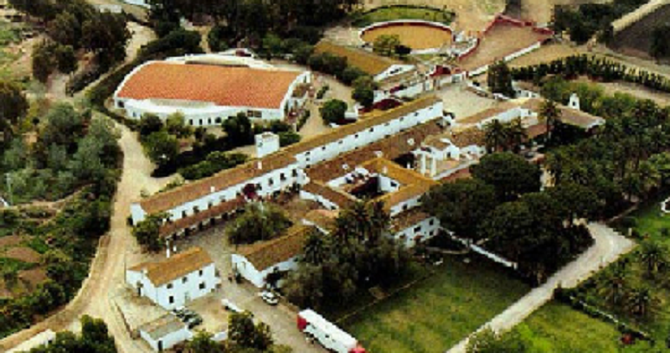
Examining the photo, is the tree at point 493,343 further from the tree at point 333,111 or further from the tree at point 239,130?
the tree at point 333,111

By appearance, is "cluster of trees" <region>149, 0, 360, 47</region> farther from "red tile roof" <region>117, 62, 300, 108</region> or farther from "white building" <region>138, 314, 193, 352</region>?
"white building" <region>138, 314, 193, 352</region>

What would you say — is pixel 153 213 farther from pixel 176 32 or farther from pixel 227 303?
pixel 176 32

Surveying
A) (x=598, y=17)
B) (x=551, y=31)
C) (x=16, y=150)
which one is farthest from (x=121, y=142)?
(x=598, y=17)

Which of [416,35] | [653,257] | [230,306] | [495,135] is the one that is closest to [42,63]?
[416,35]

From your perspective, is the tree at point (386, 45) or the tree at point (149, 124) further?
the tree at point (386, 45)

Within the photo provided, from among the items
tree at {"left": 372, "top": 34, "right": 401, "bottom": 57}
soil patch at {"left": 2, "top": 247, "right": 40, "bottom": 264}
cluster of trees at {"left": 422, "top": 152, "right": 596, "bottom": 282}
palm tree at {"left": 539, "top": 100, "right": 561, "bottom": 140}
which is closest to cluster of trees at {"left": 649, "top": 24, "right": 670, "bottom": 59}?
palm tree at {"left": 539, "top": 100, "right": 561, "bottom": 140}

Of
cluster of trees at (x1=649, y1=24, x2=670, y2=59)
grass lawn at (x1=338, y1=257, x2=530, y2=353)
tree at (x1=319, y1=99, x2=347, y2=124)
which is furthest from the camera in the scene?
cluster of trees at (x1=649, y1=24, x2=670, y2=59)

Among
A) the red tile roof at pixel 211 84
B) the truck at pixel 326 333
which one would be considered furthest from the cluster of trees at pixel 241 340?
the red tile roof at pixel 211 84
